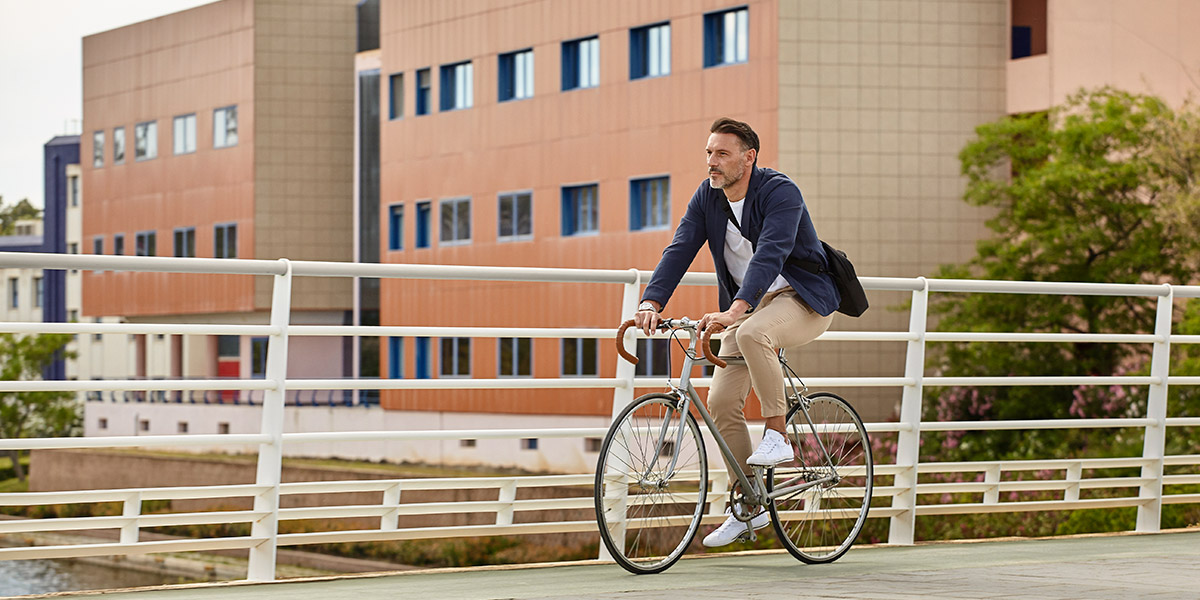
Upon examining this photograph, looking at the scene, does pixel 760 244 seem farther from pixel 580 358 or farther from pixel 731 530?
pixel 580 358

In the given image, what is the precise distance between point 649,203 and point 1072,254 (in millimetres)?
10294

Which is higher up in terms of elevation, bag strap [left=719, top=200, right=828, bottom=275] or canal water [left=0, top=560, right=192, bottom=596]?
bag strap [left=719, top=200, right=828, bottom=275]

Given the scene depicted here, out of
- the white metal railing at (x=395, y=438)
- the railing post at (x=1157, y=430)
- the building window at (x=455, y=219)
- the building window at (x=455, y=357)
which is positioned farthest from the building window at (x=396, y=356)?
the white metal railing at (x=395, y=438)

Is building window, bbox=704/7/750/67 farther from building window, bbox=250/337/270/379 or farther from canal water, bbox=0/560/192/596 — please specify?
building window, bbox=250/337/270/379

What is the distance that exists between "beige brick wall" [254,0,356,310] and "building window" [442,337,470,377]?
989 cm

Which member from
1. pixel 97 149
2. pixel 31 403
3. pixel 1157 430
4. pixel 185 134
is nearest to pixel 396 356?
pixel 185 134

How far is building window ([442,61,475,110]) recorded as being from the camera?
41406 mm

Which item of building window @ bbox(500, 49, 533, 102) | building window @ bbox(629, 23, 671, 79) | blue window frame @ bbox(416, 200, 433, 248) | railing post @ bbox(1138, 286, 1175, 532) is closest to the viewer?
railing post @ bbox(1138, 286, 1175, 532)

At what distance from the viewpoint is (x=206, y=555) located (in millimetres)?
47969

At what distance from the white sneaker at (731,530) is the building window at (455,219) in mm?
35252

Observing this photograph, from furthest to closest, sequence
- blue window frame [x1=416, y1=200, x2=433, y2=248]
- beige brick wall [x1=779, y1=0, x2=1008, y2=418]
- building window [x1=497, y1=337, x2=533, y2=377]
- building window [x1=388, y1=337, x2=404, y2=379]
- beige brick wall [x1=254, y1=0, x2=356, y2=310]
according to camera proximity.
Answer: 1. beige brick wall [x1=254, y1=0, x2=356, y2=310]
2. building window [x1=388, y1=337, x2=404, y2=379]
3. blue window frame [x1=416, y1=200, x2=433, y2=248]
4. building window [x1=497, y1=337, x2=533, y2=377]
5. beige brick wall [x1=779, y1=0, x2=1008, y2=418]

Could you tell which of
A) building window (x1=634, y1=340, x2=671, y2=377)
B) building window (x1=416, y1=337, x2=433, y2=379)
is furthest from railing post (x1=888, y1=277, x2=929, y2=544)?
building window (x1=416, y1=337, x2=433, y2=379)

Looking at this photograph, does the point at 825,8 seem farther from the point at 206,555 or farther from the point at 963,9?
the point at 206,555

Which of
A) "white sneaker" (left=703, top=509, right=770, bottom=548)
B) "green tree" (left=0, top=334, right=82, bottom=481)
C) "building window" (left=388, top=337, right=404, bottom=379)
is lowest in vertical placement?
"green tree" (left=0, top=334, right=82, bottom=481)
